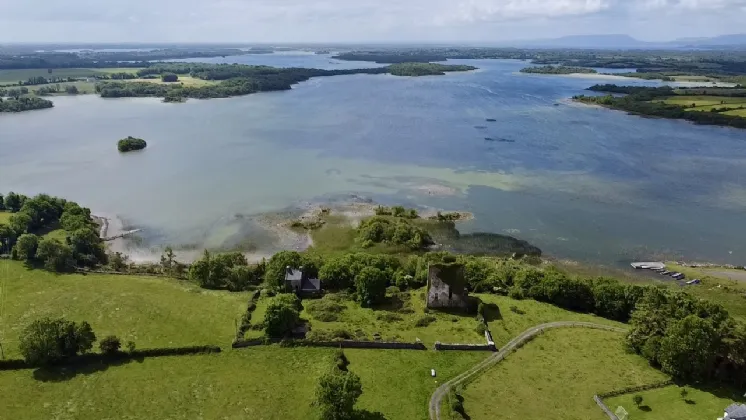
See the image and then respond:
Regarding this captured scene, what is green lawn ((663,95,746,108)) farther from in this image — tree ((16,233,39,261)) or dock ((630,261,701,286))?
tree ((16,233,39,261))

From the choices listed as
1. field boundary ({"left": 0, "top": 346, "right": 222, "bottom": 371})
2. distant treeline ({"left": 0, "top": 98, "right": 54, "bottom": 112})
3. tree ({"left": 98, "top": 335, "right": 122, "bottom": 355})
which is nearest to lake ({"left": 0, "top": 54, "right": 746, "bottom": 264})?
distant treeline ({"left": 0, "top": 98, "right": 54, "bottom": 112})

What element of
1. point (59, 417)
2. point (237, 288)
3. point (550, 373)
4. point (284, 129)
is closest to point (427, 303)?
point (550, 373)

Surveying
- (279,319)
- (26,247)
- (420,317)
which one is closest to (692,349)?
(420,317)

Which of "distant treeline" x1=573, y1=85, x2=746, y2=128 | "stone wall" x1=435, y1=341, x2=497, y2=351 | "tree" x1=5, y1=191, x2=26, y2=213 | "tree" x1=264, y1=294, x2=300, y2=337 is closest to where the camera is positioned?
"stone wall" x1=435, y1=341, x2=497, y2=351

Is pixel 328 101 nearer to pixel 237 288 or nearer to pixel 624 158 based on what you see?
pixel 624 158

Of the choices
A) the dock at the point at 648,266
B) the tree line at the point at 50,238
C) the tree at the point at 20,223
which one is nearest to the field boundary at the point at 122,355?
the tree line at the point at 50,238
